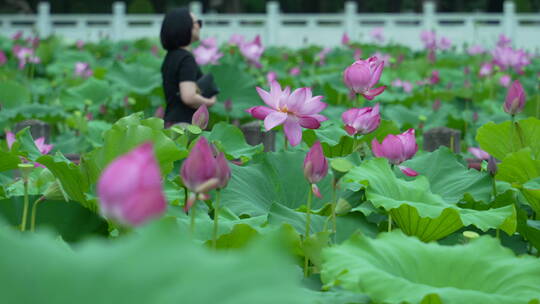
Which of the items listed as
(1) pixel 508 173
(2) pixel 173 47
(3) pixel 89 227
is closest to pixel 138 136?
(3) pixel 89 227

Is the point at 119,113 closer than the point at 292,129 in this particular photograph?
No

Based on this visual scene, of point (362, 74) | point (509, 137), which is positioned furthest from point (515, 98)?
point (362, 74)

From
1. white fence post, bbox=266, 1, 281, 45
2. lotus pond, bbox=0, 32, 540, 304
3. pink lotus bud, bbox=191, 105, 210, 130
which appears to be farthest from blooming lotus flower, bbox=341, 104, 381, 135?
white fence post, bbox=266, 1, 281, 45

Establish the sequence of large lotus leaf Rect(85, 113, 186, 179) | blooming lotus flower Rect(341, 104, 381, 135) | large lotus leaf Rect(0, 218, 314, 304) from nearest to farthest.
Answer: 1. large lotus leaf Rect(0, 218, 314, 304)
2. large lotus leaf Rect(85, 113, 186, 179)
3. blooming lotus flower Rect(341, 104, 381, 135)

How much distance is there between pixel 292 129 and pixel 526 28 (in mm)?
12956

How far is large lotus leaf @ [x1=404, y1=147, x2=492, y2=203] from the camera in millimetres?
1366

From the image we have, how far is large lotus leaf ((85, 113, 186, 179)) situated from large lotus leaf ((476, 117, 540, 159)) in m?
0.64

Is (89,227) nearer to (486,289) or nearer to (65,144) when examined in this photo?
(486,289)

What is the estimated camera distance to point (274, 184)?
1.45 metres

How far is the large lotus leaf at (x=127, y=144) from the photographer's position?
46.3 inches

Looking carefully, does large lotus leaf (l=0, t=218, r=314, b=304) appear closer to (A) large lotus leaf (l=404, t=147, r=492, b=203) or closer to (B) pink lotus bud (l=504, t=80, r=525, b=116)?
(A) large lotus leaf (l=404, t=147, r=492, b=203)

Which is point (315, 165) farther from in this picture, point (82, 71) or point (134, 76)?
point (82, 71)

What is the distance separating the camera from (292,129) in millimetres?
1287

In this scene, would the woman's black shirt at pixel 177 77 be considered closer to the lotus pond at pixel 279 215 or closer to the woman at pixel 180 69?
the woman at pixel 180 69
